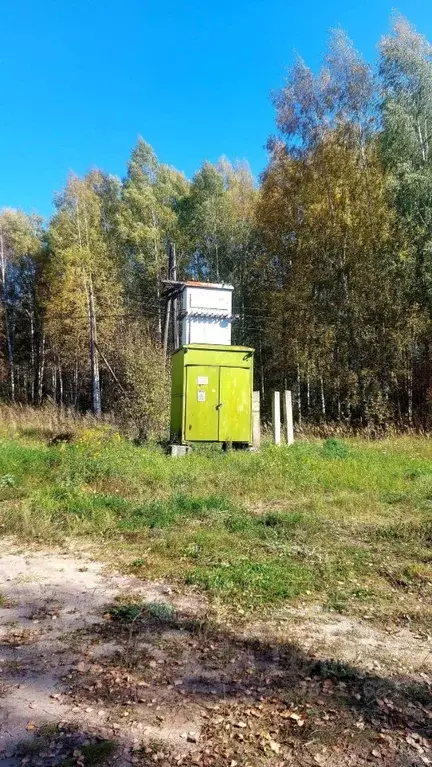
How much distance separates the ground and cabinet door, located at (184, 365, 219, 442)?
2905 mm

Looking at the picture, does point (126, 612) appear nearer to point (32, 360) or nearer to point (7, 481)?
point (7, 481)

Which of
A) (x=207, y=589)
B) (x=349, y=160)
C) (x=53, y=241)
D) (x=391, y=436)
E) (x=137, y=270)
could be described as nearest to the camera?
(x=207, y=589)

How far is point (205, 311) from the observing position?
48.9ft

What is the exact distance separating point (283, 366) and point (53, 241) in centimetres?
1359

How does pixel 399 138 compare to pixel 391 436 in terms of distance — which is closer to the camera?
pixel 391 436

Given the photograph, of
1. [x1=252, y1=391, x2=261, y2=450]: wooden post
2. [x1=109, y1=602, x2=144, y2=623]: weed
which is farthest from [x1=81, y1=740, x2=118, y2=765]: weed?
[x1=252, y1=391, x2=261, y2=450]: wooden post

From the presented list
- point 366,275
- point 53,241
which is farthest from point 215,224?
point 366,275

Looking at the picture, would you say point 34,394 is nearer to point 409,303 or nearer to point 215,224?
point 215,224

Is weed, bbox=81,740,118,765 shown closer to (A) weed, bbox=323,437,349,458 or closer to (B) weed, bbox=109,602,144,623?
(B) weed, bbox=109,602,144,623

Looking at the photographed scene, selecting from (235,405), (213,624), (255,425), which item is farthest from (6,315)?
(213,624)

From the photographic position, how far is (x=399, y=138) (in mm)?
16047

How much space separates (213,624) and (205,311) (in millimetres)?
12330

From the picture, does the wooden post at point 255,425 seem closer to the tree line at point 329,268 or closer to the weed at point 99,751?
the tree line at point 329,268

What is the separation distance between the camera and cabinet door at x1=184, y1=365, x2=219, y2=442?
9.97 meters
